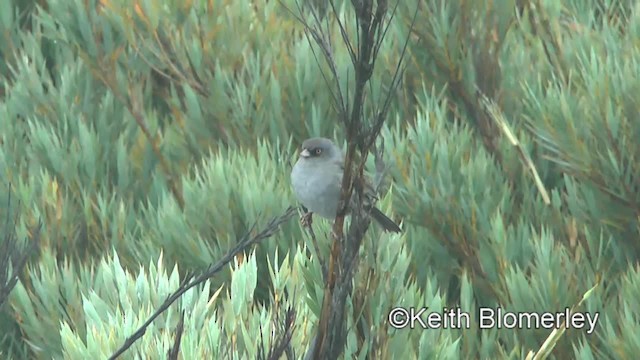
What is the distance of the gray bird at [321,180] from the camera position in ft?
9.05

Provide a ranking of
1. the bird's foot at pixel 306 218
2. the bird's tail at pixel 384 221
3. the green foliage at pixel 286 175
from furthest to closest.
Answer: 1. the bird's foot at pixel 306 218
2. the bird's tail at pixel 384 221
3. the green foliage at pixel 286 175

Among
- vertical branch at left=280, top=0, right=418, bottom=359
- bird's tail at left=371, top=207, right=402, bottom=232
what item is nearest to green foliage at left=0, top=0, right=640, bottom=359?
bird's tail at left=371, top=207, right=402, bottom=232

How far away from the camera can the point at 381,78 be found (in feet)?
12.5

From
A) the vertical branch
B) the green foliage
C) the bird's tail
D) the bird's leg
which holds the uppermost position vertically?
the vertical branch

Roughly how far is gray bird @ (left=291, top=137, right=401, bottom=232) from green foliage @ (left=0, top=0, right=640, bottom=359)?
0.08 meters

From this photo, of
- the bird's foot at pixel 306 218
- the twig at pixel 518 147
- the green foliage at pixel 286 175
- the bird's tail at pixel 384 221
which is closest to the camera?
the green foliage at pixel 286 175

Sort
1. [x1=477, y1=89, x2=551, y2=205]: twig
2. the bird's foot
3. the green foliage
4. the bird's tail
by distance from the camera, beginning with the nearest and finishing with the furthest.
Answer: the green foliage
the bird's tail
the bird's foot
[x1=477, y1=89, x2=551, y2=205]: twig

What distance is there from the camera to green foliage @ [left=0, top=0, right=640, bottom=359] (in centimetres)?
246

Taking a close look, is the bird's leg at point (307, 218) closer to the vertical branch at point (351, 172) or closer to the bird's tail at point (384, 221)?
the bird's tail at point (384, 221)

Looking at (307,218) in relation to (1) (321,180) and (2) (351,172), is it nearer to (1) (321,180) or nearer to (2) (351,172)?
(1) (321,180)

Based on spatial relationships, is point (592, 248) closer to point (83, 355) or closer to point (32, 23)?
point (83, 355)

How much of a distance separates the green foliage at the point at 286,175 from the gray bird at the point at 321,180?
8 centimetres

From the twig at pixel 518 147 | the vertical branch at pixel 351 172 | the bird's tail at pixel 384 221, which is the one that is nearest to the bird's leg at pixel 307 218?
the bird's tail at pixel 384 221

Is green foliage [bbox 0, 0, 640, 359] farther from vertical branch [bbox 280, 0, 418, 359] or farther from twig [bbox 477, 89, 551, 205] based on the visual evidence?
vertical branch [bbox 280, 0, 418, 359]
